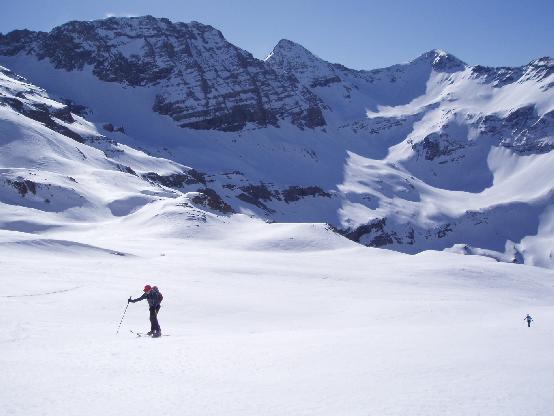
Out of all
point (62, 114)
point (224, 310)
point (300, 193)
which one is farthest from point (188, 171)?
point (224, 310)

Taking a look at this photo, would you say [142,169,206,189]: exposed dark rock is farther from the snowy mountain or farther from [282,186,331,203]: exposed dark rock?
[282,186,331,203]: exposed dark rock

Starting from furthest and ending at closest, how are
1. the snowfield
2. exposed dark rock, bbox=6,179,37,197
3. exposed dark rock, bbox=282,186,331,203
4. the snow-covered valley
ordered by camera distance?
1. exposed dark rock, bbox=282,186,331,203
2. exposed dark rock, bbox=6,179,37,197
3. the snow-covered valley
4. the snowfield

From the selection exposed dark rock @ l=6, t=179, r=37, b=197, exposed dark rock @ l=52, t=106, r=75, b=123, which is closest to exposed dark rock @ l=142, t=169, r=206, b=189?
exposed dark rock @ l=52, t=106, r=75, b=123

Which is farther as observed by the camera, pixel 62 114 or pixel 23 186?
pixel 62 114

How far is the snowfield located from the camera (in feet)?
24.0

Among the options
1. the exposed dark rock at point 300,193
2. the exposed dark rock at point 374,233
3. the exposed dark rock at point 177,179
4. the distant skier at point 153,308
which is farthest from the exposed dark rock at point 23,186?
the exposed dark rock at point 374,233

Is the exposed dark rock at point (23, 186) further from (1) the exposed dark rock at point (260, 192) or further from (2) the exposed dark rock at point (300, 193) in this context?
(2) the exposed dark rock at point (300, 193)

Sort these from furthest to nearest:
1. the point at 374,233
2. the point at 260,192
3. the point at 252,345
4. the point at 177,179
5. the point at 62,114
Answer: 1. the point at 374,233
2. the point at 260,192
3. the point at 62,114
4. the point at 177,179
5. the point at 252,345

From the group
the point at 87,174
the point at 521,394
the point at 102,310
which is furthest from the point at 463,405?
the point at 87,174

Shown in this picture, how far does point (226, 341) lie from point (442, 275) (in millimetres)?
30421

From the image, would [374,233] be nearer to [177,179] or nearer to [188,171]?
[188,171]

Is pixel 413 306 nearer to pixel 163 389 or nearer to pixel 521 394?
pixel 521 394

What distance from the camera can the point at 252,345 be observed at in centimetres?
1138

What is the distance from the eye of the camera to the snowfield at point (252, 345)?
7.30 m
